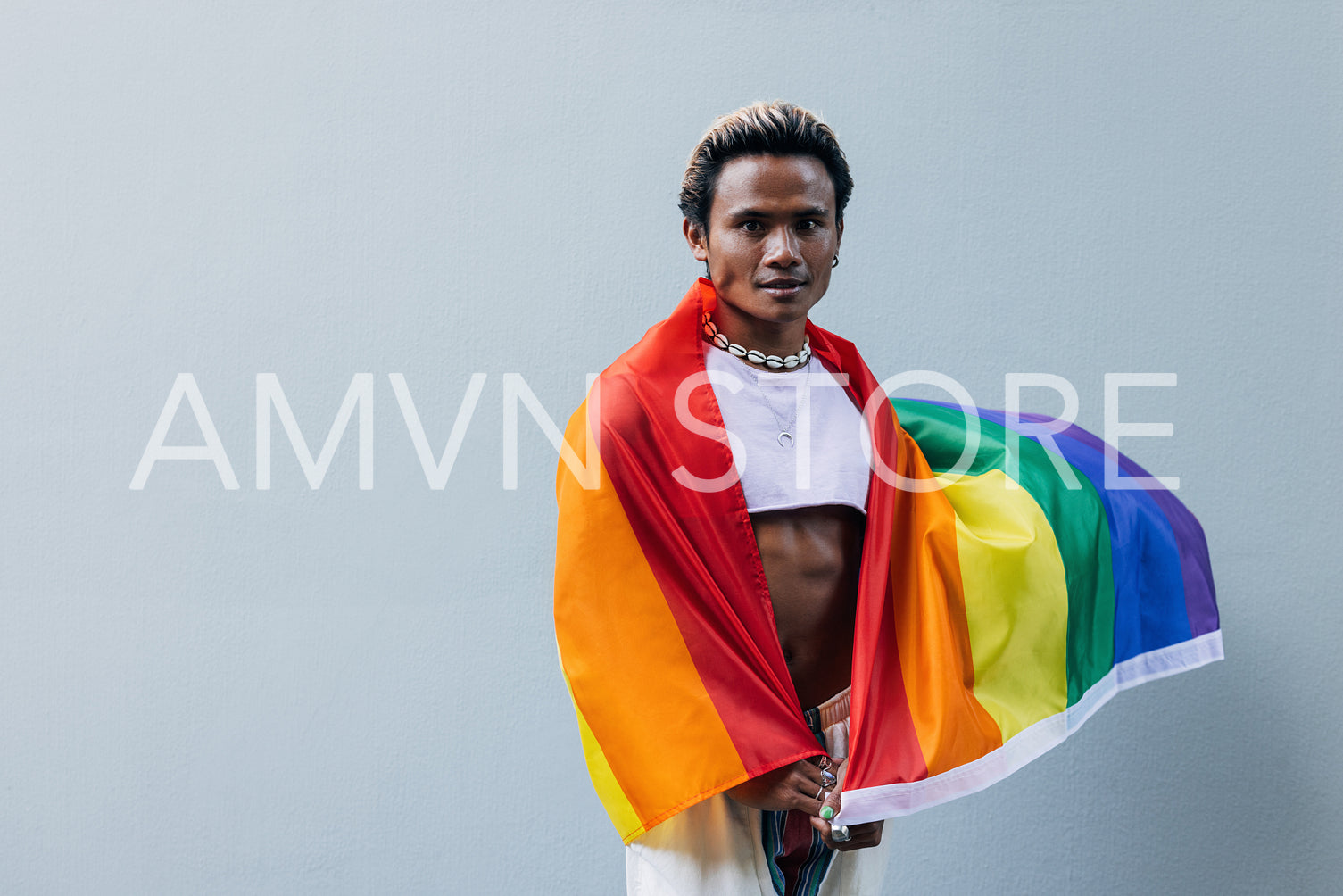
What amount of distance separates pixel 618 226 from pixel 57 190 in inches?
35.9

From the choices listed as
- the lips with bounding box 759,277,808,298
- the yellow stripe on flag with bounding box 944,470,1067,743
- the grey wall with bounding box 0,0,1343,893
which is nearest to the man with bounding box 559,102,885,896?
the lips with bounding box 759,277,808,298

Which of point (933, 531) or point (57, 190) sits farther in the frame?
point (57, 190)

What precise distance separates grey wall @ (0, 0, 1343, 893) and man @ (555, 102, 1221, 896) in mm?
590

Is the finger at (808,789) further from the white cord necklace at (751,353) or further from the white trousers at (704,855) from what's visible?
the white cord necklace at (751,353)

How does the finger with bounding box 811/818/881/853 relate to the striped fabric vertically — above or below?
below

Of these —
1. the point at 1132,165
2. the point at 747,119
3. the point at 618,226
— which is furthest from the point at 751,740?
the point at 1132,165

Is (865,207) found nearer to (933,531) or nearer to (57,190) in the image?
(933,531)

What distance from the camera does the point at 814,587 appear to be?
1.22 metres

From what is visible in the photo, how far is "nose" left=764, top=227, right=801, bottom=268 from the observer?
1.20m

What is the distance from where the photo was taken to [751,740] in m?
1.12

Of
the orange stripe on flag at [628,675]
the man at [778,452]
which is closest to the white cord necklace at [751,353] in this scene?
the man at [778,452]

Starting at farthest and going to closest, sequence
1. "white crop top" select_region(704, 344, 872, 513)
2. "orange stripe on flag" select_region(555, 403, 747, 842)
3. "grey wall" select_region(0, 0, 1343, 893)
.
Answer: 1. "grey wall" select_region(0, 0, 1343, 893)
2. "white crop top" select_region(704, 344, 872, 513)
3. "orange stripe on flag" select_region(555, 403, 747, 842)

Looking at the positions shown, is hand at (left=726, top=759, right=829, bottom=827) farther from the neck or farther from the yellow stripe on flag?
the neck

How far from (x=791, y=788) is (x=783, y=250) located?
54cm
